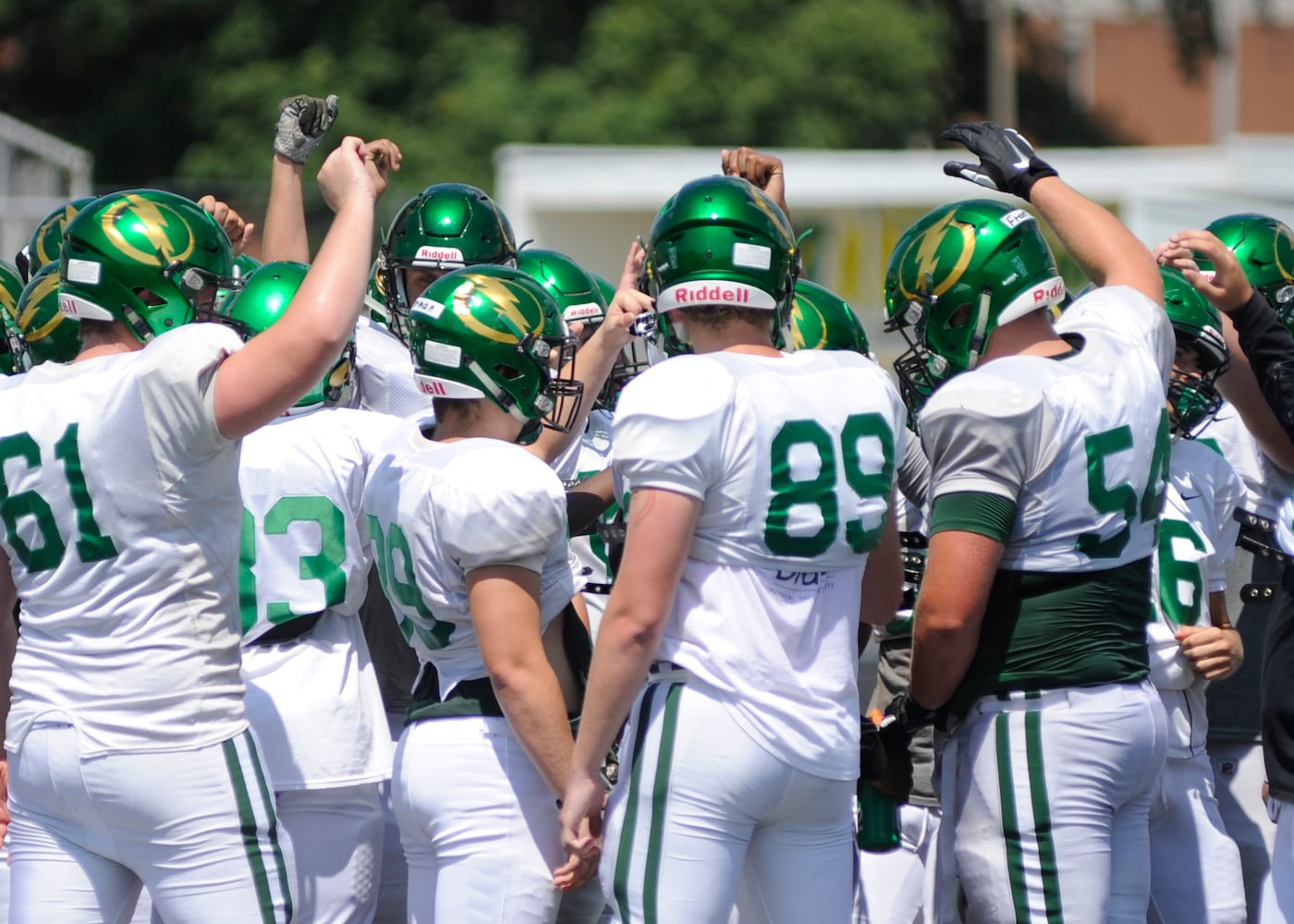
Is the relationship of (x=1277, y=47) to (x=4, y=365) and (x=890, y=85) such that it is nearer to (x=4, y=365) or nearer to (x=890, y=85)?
(x=890, y=85)

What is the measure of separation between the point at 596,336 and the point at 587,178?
14.3m

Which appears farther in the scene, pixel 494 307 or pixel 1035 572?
pixel 494 307

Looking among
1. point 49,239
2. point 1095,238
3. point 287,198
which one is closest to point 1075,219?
point 1095,238

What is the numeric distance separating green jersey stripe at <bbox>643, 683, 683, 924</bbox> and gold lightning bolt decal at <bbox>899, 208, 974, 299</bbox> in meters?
1.16

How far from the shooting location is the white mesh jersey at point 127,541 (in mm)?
3342

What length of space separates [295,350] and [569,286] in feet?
7.33

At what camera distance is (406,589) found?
142 inches

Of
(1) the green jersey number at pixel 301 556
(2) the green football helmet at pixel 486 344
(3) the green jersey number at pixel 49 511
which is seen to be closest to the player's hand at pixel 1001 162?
(2) the green football helmet at pixel 486 344

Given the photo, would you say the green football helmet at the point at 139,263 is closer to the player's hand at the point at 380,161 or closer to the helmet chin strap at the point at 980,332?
the player's hand at the point at 380,161

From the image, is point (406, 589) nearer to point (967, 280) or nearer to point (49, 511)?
point (49, 511)

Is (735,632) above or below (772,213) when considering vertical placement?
below

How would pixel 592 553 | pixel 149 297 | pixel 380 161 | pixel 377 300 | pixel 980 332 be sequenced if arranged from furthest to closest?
pixel 377 300
pixel 592 553
pixel 380 161
pixel 980 332
pixel 149 297

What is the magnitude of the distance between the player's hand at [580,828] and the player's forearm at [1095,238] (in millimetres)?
1734

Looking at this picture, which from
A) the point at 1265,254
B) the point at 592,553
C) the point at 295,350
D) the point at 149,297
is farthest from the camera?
the point at 1265,254
